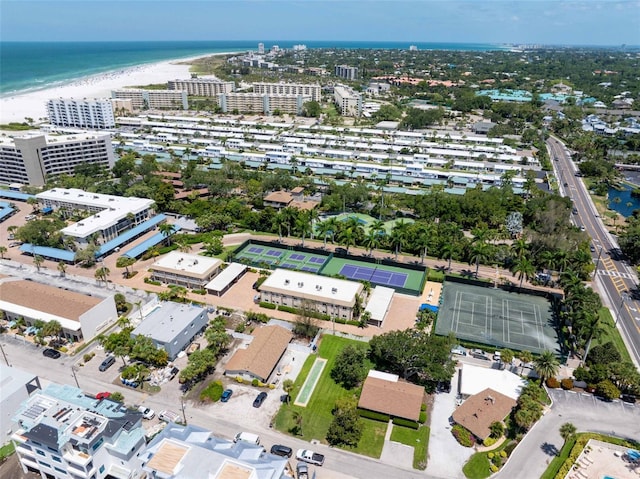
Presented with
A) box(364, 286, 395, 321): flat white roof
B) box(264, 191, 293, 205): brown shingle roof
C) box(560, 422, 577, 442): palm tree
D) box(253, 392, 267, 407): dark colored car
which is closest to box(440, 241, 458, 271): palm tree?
box(364, 286, 395, 321): flat white roof

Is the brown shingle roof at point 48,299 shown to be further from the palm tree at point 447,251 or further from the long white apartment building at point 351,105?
the long white apartment building at point 351,105

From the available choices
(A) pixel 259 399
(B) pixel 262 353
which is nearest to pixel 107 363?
(B) pixel 262 353

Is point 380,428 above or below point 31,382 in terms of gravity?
below

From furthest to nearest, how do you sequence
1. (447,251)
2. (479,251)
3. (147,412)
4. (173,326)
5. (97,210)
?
(97,210)
(447,251)
(479,251)
(173,326)
(147,412)

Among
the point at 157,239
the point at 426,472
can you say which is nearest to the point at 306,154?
the point at 157,239

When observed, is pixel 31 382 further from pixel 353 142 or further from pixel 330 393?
pixel 353 142

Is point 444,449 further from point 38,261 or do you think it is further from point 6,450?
point 38,261
